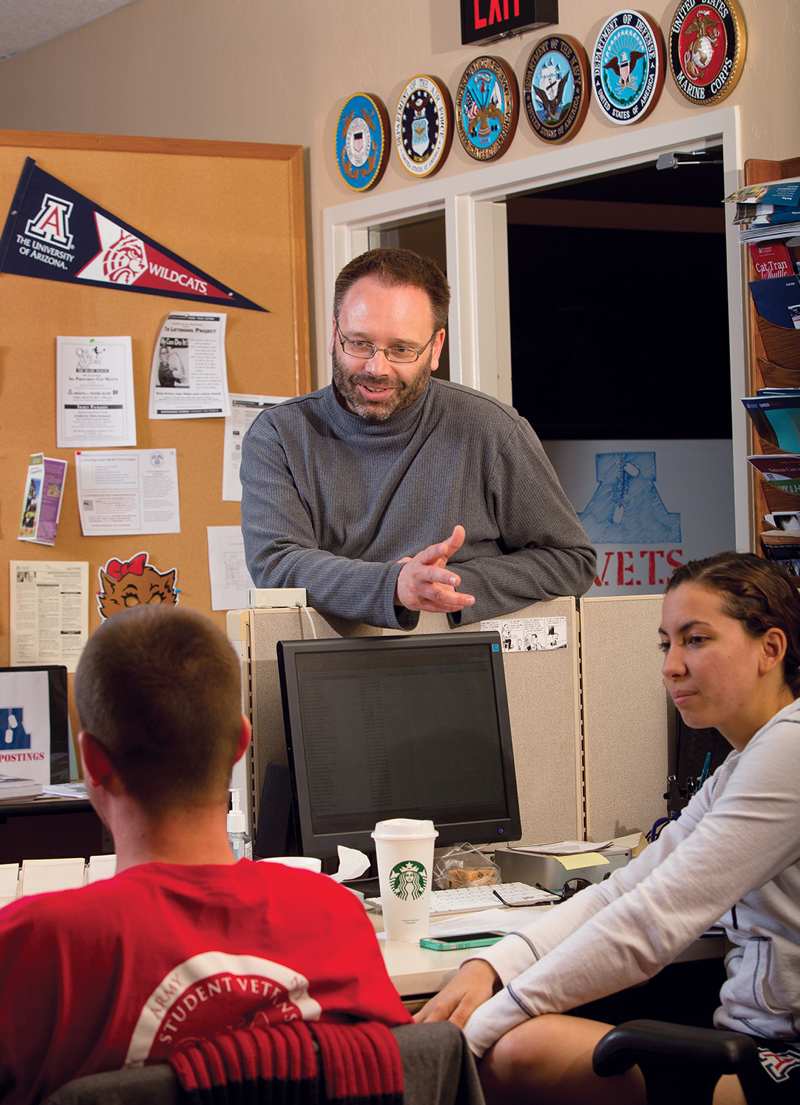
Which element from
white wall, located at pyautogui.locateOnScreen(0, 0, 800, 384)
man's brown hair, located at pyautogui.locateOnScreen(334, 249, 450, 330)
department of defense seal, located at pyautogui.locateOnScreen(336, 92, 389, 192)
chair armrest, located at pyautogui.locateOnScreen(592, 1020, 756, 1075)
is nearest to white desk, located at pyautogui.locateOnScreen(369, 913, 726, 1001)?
chair armrest, located at pyautogui.locateOnScreen(592, 1020, 756, 1075)

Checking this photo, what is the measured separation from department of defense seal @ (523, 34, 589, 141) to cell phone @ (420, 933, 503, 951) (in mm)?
2286

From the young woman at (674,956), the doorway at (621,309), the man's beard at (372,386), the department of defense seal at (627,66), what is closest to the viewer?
the young woman at (674,956)

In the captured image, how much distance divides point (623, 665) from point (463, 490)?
43 cm

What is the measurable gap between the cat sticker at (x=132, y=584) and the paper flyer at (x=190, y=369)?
41 centimetres

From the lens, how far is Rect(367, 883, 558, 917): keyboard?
2166 mm

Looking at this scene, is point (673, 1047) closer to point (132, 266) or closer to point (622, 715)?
point (622, 715)

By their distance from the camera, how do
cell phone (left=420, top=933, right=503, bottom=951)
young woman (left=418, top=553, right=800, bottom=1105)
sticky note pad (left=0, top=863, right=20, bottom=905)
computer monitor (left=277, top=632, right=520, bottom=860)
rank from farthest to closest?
computer monitor (left=277, top=632, right=520, bottom=860) < sticky note pad (left=0, top=863, right=20, bottom=905) < cell phone (left=420, top=933, right=503, bottom=951) < young woman (left=418, top=553, right=800, bottom=1105)

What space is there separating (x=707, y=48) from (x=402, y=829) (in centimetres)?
208

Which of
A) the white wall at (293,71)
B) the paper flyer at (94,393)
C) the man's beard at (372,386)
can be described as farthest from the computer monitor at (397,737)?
the paper flyer at (94,393)

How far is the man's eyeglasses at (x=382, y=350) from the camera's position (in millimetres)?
2521

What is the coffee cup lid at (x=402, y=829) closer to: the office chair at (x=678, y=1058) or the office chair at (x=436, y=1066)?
the office chair at (x=678, y=1058)

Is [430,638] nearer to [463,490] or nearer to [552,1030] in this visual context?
[463,490]

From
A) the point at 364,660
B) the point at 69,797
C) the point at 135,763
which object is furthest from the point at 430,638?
the point at 69,797

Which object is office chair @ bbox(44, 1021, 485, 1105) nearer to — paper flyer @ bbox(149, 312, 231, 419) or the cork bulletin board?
the cork bulletin board
